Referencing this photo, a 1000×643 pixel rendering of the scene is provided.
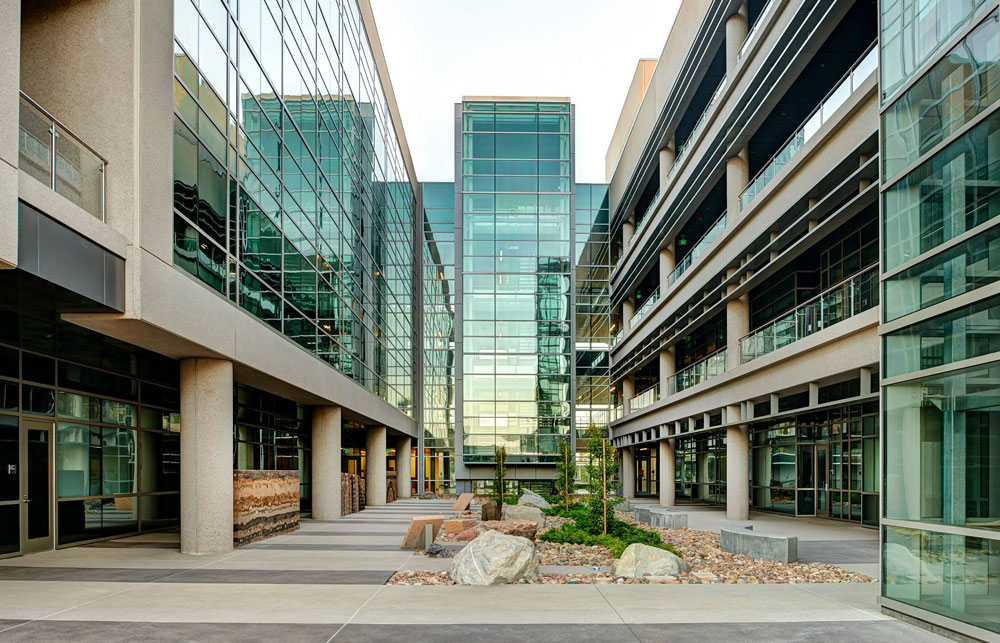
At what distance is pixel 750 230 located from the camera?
23.9 meters

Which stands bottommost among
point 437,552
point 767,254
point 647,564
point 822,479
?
point 822,479

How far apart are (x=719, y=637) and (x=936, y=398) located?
3.64m

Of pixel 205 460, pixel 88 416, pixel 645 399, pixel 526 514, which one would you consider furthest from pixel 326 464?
pixel 645 399

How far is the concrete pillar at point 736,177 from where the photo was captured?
25.9 m

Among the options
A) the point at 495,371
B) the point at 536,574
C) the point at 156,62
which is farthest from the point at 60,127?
the point at 495,371

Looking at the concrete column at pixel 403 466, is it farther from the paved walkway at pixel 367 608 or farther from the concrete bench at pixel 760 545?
the paved walkway at pixel 367 608

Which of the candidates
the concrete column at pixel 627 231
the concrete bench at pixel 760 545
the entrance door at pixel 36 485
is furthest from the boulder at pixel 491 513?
the concrete column at pixel 627 231

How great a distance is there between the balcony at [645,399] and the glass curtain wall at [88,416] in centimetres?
2232

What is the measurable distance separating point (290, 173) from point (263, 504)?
30.5 ft

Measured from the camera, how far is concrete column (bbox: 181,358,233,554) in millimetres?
15578

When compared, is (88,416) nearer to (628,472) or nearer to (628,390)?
(628,390)

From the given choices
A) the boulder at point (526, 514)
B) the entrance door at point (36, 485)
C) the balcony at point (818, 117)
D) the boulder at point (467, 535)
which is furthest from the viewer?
the boulder at point (526, 514)

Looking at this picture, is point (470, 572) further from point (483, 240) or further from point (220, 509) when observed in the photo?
point (483, 240)

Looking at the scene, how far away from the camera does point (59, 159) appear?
11109 millimetres
